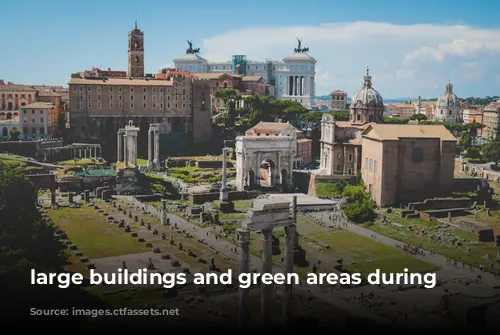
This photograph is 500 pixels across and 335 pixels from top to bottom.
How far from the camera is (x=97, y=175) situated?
148 ft

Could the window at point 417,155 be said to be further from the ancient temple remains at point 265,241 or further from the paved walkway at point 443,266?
the ancient temple remains at point 265,241

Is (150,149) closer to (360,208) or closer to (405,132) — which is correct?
(405,132)

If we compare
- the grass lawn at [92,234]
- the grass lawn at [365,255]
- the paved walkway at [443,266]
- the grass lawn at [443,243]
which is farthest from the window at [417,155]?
the grass lawn at [92,234]

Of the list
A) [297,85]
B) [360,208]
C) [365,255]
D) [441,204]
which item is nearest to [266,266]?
[365,255]

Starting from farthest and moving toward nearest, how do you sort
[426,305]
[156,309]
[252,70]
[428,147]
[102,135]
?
[252,70] → [102,135] → [428,147] → [426,305] → [156,309]

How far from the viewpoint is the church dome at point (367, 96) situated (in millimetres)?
50906

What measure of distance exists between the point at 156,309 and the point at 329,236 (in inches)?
526

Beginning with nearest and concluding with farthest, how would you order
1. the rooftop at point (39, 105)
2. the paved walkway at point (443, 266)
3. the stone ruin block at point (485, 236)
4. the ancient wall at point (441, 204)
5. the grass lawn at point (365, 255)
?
the paved walkway at point (443, 266) → the grass lawn at point (365, 255) → the stone ruin block at point (485, 236) → the ancient wall at point (441, 204) → the rooftop at point (39, 105)

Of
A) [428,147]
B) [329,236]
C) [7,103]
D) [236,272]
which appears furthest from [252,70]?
[236,272]

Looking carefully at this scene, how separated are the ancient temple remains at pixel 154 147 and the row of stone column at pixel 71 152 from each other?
13.3 ft

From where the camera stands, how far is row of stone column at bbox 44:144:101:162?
4931 cm

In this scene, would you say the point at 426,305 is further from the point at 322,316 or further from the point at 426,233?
the point at 426,233

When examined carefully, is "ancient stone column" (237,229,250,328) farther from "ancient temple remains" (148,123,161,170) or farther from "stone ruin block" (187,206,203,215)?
"ancient temple remains" (148,123,161,170)

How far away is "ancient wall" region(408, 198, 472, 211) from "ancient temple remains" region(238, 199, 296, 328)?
20.5 m
